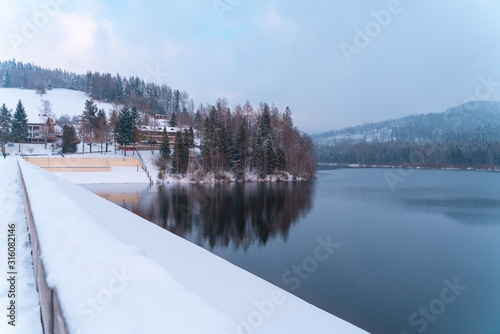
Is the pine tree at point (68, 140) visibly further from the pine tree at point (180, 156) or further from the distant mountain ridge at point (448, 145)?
the distant mountain ridge at point (448, 145)

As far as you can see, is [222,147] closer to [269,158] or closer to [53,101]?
[269,158]

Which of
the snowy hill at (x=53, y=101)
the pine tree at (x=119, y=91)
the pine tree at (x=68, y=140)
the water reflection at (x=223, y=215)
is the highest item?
the pine tree at (x=119, y=91)

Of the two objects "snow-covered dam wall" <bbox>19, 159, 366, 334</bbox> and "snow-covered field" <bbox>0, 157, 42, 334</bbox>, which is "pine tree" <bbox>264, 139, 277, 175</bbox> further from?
"snow-covered dam wall" <bbox>19, 159, 366, 334</bbox>

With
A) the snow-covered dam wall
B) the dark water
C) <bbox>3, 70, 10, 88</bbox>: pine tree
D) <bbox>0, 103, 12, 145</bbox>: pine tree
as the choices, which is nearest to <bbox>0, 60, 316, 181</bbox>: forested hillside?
<bbox>0, 103, 12, 145</bbox>: pine tree

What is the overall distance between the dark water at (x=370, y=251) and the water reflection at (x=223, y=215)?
2.2 inches

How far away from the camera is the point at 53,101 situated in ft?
260

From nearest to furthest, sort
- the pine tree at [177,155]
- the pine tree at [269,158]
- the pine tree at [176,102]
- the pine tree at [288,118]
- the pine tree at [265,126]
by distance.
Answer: the pine tree at [177,155] → the pine tree at [269,158] → the pine tree at [265,126] → the pine tree at [288,118] → the pine tree at [176,102]

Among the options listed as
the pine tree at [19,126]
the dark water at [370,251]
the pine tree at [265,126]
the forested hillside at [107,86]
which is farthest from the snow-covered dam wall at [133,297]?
the forested hillside at [107,86]

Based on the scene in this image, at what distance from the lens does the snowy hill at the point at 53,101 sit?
70012mm

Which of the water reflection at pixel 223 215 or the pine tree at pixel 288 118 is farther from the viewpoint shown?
the pine tree at pixel 288 118

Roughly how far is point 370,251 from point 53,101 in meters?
92.3

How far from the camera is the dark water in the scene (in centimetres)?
676

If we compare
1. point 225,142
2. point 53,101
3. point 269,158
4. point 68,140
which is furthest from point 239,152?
point 53,101

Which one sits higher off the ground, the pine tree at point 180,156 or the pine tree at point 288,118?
the pine tree at point 288,118
